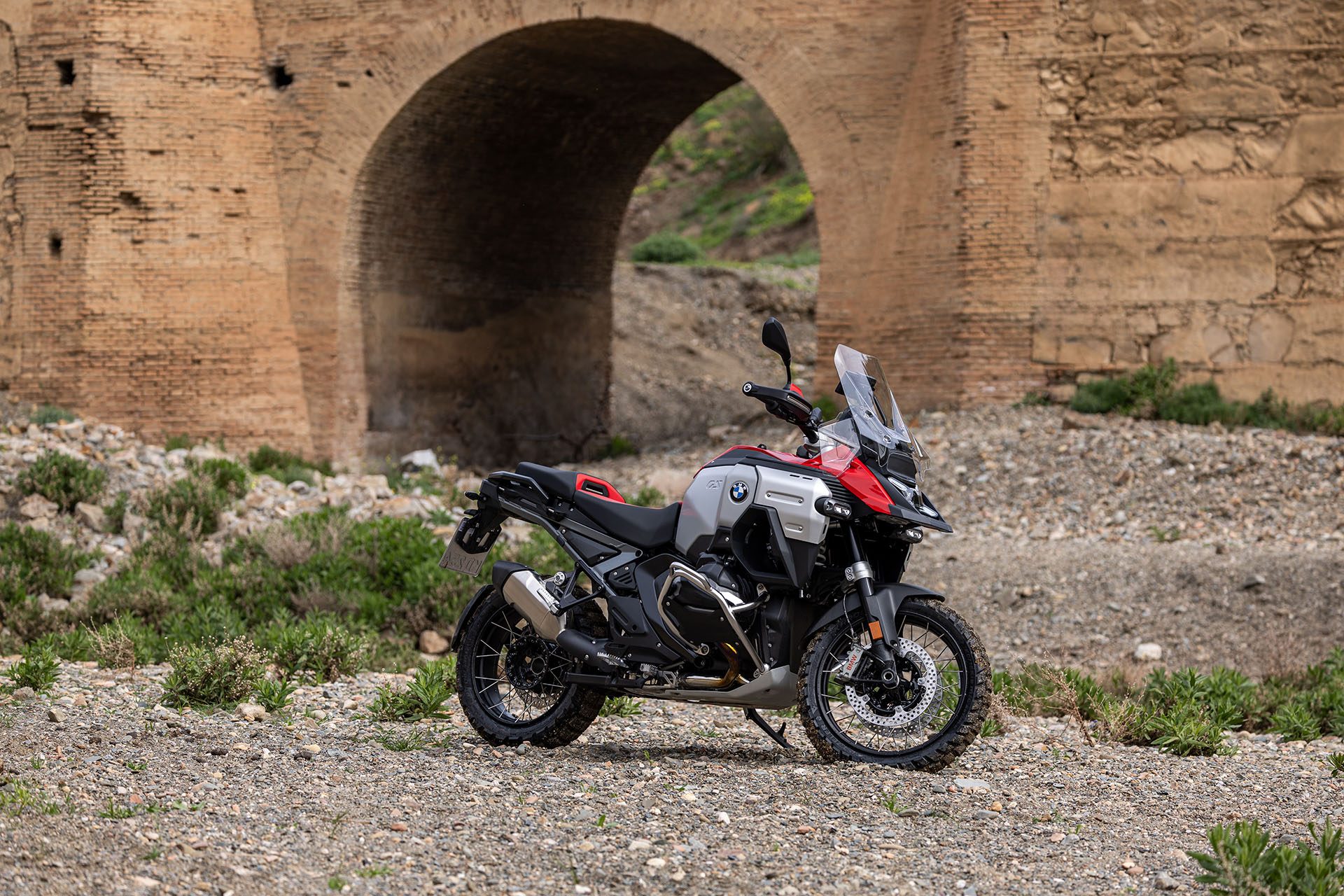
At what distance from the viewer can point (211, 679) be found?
577 cm

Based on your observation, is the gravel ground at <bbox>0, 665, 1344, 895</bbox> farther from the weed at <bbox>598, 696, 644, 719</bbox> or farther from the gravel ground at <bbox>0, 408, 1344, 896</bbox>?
the weed at <bbox>598, 696, 644, 719</bbox>

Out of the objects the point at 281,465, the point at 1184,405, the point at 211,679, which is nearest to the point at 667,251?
the point at 281,465

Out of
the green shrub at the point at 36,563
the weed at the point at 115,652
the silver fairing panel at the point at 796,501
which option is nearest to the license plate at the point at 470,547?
the silver fairing panel at the point at 796,501

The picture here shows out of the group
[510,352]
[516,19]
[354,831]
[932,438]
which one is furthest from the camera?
[510,352]

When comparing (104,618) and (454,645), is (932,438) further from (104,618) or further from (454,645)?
(454,645)

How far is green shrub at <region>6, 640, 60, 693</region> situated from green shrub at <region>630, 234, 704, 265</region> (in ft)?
82.2

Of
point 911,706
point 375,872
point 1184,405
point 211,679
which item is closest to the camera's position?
point 375,872

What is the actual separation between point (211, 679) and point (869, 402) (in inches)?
111

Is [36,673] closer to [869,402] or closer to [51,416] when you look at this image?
[869,402]

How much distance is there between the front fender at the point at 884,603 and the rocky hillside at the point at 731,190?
85.3 feet

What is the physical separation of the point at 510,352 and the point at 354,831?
43.0 ft

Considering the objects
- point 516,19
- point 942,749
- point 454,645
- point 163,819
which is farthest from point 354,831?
point 516,19

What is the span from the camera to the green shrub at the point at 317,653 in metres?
6.68

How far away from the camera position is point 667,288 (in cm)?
2692
